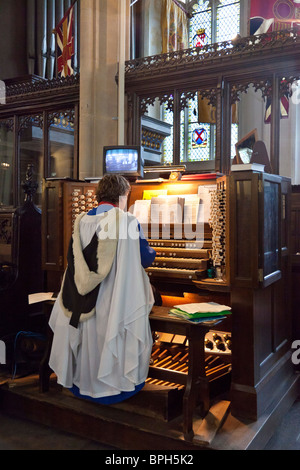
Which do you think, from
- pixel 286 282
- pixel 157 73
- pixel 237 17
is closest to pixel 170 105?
pixel 157 73

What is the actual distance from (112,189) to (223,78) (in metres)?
2.86

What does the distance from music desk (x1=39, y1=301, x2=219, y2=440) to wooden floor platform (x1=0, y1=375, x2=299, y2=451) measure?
0.12 metres

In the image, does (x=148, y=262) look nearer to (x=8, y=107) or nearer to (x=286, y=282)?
(x=286, y=282)

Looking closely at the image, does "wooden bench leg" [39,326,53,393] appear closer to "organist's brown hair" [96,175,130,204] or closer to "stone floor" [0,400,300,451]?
"stone floor" [0,400,300,451]

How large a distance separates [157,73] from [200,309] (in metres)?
3.66

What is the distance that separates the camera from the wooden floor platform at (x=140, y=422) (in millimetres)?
2975

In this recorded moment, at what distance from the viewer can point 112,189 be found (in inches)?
130

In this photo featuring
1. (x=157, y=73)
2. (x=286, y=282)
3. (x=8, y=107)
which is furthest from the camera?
(x=8, y=107)

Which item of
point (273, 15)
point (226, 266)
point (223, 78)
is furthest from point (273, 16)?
point (226, 266)

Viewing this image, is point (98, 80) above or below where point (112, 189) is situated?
above

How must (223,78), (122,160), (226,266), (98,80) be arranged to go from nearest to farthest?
(226,266)
(122,160)
(223,78)
(98,80)

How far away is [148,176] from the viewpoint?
16.3 ft

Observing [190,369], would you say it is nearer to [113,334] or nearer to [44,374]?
[113,334]

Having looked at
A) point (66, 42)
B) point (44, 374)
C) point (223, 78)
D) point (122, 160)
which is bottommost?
point (44, 374)
